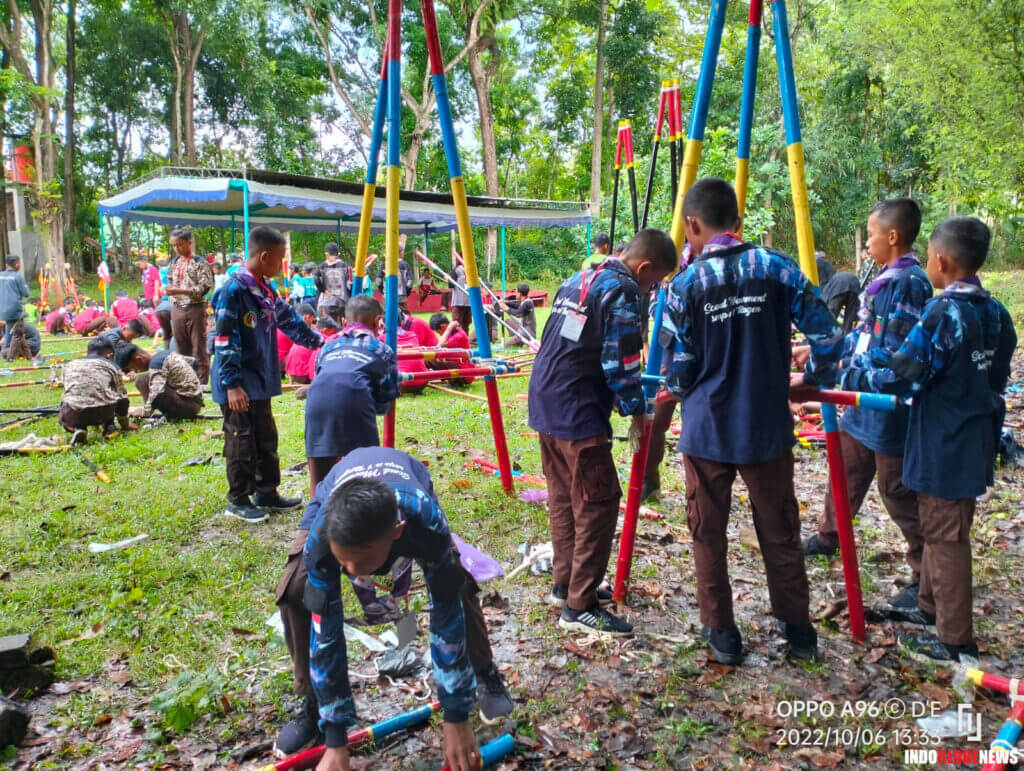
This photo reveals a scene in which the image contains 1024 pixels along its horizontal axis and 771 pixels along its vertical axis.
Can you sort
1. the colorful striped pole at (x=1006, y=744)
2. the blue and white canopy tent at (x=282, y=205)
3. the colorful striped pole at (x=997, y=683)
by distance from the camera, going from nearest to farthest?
the colorful striped pole at (x=1006, y=744), the colorful striped pole at (x=997, y=683), the blue and white canopy tent at (x=282, y=205)

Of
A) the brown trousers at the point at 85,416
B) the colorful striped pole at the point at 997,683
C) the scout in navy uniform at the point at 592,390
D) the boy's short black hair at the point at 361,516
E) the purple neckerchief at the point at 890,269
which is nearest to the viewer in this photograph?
the boy's short black hair at the point at 361,516

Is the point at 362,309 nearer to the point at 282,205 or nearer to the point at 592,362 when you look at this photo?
the point at 592,362

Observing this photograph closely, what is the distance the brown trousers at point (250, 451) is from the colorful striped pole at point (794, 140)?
12.7 ft

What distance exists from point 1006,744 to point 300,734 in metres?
2.62

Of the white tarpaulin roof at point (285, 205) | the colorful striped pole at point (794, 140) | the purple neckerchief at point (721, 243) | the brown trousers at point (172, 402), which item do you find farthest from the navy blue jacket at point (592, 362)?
the white tarpaulin roof at point (285, 205)

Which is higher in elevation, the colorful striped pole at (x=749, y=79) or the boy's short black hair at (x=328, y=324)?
the colorful striped pole at (x=749, y=79)

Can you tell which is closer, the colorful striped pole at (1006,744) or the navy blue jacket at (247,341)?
the colorful striped pole at (1006,744)

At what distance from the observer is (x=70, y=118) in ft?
92.2

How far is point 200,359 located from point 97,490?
4312 millimetres

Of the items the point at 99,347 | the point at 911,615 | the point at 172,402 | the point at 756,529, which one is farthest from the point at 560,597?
the point at 99,347

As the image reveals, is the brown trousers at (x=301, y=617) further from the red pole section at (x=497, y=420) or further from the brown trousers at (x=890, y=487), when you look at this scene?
the red pole section at (x=497, y=420)

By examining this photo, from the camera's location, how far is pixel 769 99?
82.6 ft

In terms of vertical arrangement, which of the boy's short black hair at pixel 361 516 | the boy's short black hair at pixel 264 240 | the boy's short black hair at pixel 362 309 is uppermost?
the boy's short black hair at pixel 264 240

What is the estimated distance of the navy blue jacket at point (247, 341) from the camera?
15.8ft
